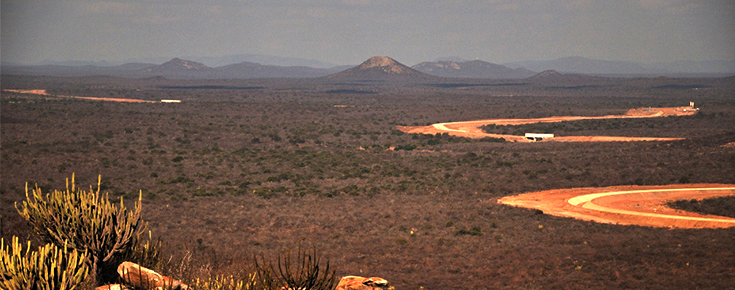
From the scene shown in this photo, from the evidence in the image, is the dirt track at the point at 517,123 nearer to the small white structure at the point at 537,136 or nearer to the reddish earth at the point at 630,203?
the small white structure at the point at 537,136

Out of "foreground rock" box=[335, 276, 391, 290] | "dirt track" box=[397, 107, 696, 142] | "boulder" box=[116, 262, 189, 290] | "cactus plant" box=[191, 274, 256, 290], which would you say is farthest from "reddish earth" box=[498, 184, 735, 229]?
"dirt track" box=[397, 107, 696, 142]

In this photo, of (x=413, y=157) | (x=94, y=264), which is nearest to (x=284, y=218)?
(x=94, y=264)

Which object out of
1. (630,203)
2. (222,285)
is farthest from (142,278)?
(630,203)

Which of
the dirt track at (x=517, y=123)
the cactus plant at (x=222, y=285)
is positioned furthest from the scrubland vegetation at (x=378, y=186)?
the dirt track at (x=517, y=123)

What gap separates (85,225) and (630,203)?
30239 mm

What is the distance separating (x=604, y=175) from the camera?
46719mm

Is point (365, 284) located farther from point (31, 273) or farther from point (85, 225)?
point (31, 273)

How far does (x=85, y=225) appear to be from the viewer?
14.3 metres

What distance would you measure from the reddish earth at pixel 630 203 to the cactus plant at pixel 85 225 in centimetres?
2463

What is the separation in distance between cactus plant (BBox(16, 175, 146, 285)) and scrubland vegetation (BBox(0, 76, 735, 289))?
6.03ft

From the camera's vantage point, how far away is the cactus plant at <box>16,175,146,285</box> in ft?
46.7

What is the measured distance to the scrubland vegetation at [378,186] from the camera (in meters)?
24.6

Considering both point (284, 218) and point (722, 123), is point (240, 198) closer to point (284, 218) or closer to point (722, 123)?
point (284, 218)

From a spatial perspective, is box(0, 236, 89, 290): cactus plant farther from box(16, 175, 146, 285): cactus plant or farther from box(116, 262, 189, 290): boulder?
box(16, 175, 146, 285): cactus plant
